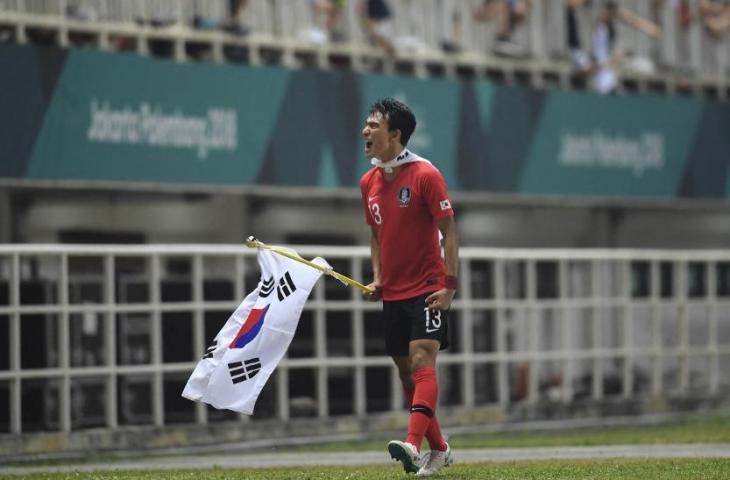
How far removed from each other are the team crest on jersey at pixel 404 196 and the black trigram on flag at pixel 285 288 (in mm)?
943

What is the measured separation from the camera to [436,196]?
10.6 metres

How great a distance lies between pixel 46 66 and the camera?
17266 millimetres

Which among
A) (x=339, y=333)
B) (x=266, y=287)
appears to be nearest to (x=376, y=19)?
(x=339, y=333)

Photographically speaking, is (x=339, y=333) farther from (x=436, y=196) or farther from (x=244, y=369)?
(x=436, y=196)

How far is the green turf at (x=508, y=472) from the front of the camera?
415 inches

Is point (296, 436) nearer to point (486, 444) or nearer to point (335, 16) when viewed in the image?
point (486, 444)

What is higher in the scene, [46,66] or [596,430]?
[46,66]

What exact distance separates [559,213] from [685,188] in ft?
4.96

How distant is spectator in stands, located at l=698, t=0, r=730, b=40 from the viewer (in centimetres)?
2470

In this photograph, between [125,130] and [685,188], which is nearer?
[125,130]

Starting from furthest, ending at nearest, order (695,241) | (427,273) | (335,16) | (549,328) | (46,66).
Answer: (695,241)
(335,16)
(549,328)
(46,66)
(427,273)

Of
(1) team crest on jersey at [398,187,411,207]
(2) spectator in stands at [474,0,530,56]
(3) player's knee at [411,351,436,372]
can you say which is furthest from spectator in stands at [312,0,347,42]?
(3) player's knee at [411,351,436,372]

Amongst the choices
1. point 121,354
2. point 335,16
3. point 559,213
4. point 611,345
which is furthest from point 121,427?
point 559,213

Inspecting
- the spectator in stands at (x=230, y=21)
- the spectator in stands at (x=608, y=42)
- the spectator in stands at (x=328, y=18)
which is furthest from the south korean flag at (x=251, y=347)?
the spectator in stands at (x=608, y=42)
